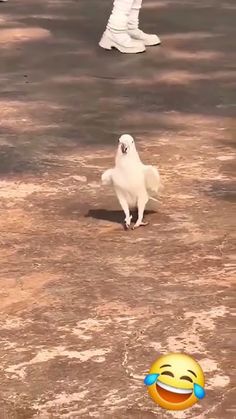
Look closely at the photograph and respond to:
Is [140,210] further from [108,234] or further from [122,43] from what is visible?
[122,43]

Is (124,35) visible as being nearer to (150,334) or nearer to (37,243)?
(37,243)

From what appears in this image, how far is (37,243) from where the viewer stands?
417 centimetres

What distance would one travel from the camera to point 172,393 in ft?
8.10

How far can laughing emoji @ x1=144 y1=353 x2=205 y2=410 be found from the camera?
246cm

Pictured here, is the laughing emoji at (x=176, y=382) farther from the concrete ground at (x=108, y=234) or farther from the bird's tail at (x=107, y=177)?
the bird's tail at (x=107, y=177)

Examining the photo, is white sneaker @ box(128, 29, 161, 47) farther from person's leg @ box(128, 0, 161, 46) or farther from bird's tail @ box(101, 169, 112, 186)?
bird's tail @ box(101, 169, 112, 186)

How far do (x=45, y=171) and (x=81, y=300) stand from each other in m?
1.65

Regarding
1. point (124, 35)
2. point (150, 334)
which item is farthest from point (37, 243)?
point (124, 35)

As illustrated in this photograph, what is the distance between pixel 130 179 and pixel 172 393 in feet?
6.27

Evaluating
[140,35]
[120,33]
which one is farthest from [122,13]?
[140,35]

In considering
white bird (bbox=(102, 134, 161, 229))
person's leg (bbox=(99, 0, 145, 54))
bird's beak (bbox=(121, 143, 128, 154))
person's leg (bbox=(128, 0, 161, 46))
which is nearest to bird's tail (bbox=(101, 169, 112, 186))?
white bird (bbox=(102, 134, 161, 229))

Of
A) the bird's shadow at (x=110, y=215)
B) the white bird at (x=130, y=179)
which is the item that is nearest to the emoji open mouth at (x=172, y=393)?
the white bird at (x=130, y=179)

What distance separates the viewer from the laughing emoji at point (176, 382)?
2.46m

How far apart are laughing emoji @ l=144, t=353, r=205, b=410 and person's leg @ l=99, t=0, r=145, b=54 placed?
5.66 metres
